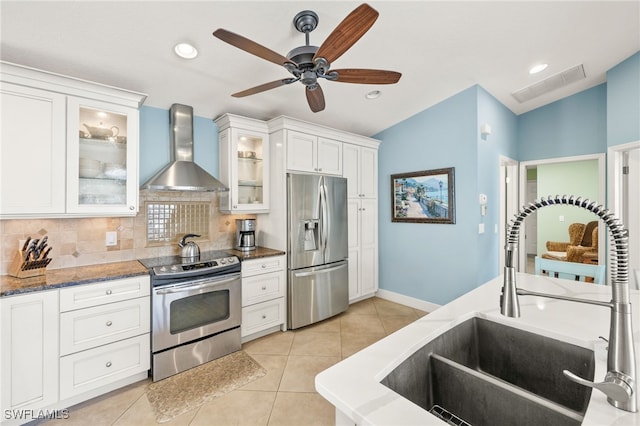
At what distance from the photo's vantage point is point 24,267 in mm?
1975

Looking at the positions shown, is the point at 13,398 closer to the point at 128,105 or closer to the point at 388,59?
the point at 128,105

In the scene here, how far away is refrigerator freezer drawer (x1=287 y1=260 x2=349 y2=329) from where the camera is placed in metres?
3.08

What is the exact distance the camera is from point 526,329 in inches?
46.1

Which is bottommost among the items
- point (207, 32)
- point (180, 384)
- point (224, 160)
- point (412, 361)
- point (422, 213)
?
point (180, 384)

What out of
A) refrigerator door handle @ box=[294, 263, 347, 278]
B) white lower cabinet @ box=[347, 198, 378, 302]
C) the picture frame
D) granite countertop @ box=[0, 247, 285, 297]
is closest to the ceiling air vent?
the picture frame

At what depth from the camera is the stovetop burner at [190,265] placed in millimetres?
2250

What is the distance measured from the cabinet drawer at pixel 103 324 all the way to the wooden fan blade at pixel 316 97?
6.76 feet

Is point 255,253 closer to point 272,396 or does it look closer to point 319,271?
point 319,271

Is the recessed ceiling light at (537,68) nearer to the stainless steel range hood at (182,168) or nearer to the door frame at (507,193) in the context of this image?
the door frame at (507,193)

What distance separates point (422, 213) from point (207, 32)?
307 centimetres

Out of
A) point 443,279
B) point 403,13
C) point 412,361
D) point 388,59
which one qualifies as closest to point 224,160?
point 388,59

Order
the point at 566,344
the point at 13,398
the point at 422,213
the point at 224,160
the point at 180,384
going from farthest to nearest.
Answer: the point at 422,213
the point at 224,160
the point at 180,384
the point at 13,398
the point at 566,344

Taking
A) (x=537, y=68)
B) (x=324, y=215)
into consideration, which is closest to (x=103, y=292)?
(x=324, y=215)

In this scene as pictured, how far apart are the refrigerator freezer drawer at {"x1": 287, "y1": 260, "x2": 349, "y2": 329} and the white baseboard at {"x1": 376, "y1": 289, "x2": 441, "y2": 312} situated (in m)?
0.89
